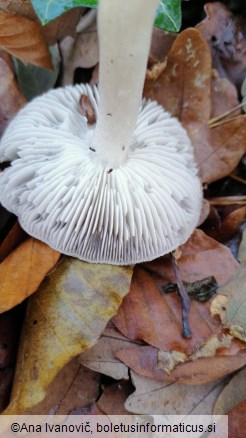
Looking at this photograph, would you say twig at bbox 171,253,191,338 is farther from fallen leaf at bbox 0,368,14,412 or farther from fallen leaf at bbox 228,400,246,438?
fallen leaf at bbox 0,368,14,412

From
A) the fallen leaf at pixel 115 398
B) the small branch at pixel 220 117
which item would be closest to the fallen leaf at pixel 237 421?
the fallen leaf at pixel 115 398

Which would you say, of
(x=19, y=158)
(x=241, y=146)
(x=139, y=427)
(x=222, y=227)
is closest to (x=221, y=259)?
(x=222, y=227)

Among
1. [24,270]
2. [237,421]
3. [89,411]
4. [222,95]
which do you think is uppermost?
[222,95]

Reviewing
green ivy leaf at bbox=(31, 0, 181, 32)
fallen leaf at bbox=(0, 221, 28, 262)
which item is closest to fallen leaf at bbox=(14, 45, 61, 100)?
green ivy leaf at bbox=(31, 0, 181, 32)

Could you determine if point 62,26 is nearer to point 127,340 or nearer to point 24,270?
point 24,270

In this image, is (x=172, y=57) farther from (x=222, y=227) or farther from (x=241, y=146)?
(x=222, y=227)

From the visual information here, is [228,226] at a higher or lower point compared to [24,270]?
lower

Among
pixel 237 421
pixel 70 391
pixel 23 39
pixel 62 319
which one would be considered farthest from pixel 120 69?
pixel 237 421
